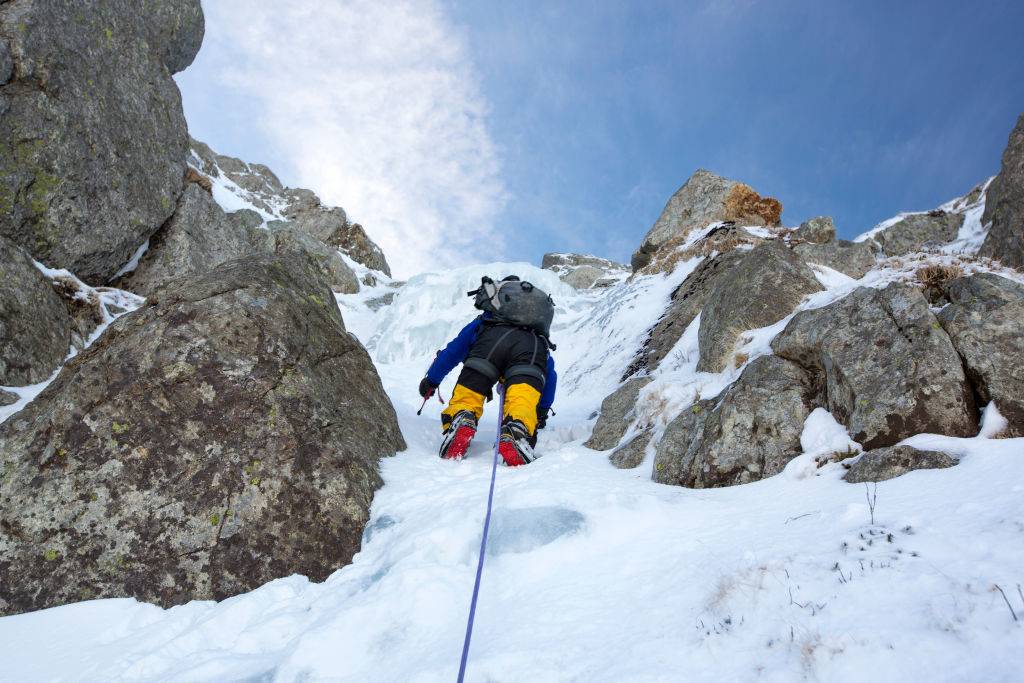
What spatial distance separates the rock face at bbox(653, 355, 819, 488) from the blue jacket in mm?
2228

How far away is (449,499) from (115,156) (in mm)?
10154

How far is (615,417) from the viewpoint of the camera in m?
6.02

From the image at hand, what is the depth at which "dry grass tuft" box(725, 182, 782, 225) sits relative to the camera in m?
16.2

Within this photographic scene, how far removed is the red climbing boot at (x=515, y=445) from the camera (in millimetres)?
5191

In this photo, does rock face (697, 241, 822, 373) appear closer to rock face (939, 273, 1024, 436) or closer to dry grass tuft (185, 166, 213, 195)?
rock face (939, 273, 1024, 436)

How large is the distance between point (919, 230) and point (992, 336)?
758 inches

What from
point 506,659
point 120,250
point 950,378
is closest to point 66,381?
point 506,659

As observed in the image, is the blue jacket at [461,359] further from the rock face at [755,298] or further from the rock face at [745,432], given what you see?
the rock face at [745,432]

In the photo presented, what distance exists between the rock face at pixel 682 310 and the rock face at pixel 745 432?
2954 millimetres

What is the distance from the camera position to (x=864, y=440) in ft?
11.4

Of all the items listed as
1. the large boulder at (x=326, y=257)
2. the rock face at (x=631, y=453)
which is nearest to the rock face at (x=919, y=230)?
the rock face at (x=631, y=453)

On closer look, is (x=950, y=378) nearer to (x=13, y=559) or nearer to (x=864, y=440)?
(x=864, y=440)

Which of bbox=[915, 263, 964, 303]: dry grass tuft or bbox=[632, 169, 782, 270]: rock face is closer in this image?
bbox=[915, 263, 964, 303]: dry grass tuft

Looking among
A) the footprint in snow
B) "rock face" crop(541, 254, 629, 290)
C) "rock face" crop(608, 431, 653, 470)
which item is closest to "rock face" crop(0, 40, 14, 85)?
the footprint in snow
